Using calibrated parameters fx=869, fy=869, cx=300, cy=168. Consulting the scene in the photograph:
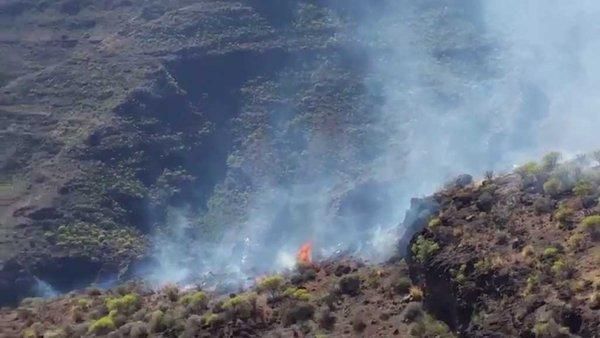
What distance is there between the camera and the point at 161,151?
450ft

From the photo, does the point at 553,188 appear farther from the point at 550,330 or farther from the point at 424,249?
the point at 550,330

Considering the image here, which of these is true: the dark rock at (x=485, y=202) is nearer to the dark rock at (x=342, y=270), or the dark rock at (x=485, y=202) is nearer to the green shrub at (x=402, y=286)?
the green shrub at (x=402, y=286)

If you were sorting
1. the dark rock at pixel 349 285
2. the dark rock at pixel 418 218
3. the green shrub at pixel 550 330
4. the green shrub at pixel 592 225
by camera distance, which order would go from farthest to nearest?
1. the dark rock at pixel 418 218
2. the dark rock at pixel 349 285
3. the green shrub at pixel 592 225
4. the green shrub at pixel 550 330

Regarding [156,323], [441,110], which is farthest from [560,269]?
[441,110]

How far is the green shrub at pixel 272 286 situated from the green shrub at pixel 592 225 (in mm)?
14219

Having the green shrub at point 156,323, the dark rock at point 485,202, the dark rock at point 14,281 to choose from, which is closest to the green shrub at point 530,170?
the dark rock at point 485,202

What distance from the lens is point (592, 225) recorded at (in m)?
32.2

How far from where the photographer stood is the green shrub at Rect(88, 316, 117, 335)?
39781 millimetres

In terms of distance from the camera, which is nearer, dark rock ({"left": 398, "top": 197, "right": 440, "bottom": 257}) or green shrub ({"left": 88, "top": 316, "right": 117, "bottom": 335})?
dark rock ({"left": 398, "top": 197, "right": 440, "bottom": 257})

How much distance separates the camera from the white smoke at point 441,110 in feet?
374

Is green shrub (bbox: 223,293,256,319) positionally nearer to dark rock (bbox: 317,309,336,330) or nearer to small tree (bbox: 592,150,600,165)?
dark rock (bbox: 317,309,336,330)

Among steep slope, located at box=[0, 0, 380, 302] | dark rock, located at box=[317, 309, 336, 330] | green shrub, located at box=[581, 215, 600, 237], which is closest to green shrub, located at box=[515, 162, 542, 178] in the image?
green shrub, located at box=[581, 215, 600, 237]

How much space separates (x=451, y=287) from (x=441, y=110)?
112125 mm

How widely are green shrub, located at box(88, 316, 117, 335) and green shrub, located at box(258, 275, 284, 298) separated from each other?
7002 mm
